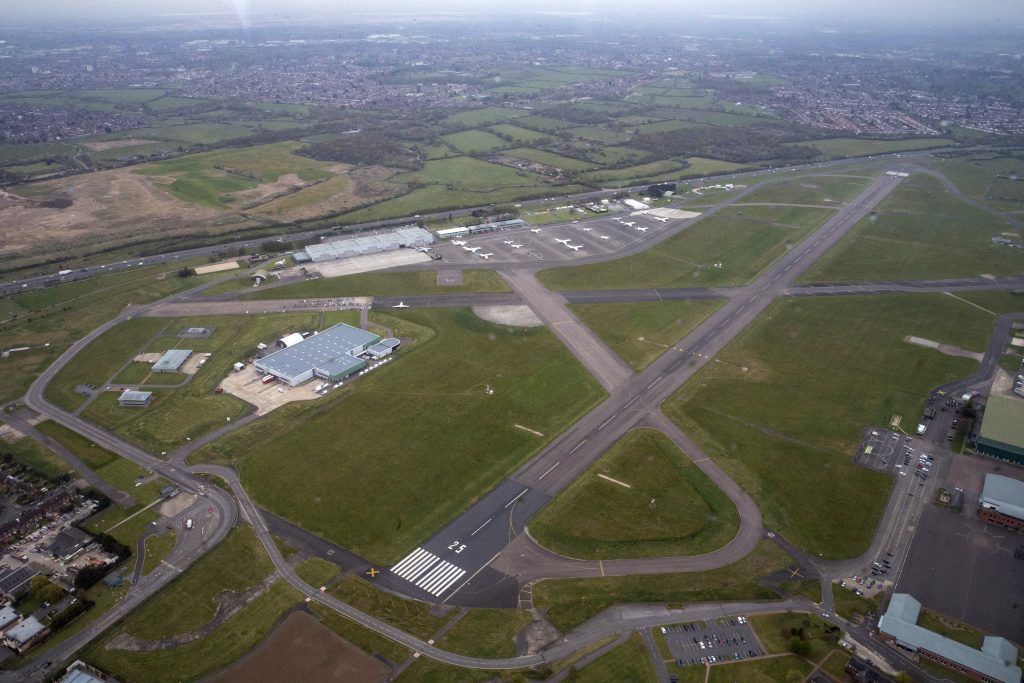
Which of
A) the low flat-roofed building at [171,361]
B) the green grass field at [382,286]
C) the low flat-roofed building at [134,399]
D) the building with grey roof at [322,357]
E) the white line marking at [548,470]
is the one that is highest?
the green grass field at [382,286]

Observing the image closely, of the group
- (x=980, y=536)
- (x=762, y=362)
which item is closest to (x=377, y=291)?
(x=762, y=362)

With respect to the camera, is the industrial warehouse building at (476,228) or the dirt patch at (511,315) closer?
the dirt patch at (511,315)

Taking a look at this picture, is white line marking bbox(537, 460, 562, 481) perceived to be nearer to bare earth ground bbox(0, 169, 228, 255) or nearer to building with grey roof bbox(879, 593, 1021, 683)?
building with grey roof bbox(879, 593, 1021, 683)

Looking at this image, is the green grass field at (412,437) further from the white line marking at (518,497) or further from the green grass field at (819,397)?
the green grass field at (819,397)

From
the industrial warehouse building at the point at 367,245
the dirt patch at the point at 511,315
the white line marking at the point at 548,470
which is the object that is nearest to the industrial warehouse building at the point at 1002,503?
the white line marking at the point at 548,470

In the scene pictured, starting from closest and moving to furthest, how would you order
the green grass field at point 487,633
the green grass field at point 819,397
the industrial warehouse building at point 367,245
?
the green grass field at point 487,633
the green grass field at point 819,397
the industrial warehouse building at point 367,245

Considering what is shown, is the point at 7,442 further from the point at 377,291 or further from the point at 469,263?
the point at 469,263
